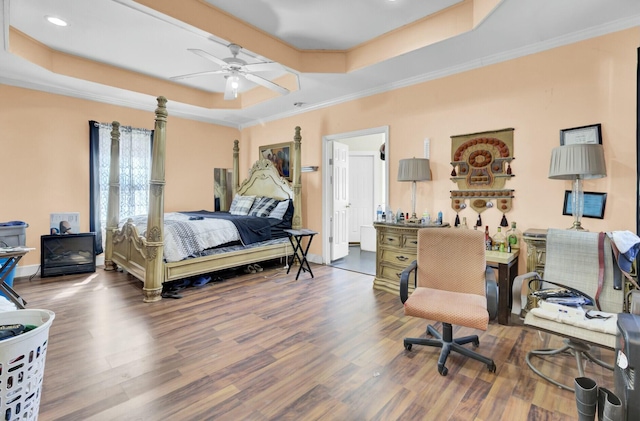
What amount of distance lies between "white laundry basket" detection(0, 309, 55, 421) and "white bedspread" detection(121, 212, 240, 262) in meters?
2.28

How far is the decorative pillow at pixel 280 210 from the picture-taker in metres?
4.96

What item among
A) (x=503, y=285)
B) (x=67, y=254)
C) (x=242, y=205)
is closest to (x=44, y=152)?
(x=67, y=254)

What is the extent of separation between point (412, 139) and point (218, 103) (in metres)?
3.52

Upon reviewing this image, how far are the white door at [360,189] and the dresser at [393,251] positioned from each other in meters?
2.93

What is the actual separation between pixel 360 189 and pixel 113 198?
4.62 metres

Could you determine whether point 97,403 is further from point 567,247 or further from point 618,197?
point 618,197

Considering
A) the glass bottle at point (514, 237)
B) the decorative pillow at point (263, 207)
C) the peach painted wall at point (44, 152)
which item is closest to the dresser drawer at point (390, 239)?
the glass bottle at point (514, 237)

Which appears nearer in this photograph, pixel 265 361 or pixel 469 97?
pixel 265 361

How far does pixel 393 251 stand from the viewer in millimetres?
3689

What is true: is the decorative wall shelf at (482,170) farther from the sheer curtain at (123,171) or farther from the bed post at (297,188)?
the sheer curtain at (123,171)

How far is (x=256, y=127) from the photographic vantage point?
6.25 meters

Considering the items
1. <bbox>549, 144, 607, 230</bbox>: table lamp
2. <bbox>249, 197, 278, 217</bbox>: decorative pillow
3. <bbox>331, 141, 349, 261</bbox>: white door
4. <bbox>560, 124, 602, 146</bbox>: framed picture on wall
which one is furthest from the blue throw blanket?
<bbox>560, 124, 602, 146</bbox>: framed picture on wall

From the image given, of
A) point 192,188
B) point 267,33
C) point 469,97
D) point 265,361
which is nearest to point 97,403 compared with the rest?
point 265,361

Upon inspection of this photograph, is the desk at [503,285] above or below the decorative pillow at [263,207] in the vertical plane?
below
